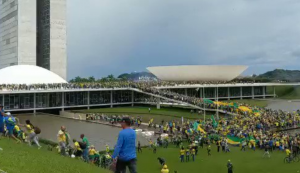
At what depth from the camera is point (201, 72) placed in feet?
181

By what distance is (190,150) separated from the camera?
1723 cm

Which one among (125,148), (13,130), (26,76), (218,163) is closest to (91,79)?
(26,76)

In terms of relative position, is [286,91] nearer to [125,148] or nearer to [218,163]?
[218,163]

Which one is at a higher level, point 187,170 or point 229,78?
point 229,78

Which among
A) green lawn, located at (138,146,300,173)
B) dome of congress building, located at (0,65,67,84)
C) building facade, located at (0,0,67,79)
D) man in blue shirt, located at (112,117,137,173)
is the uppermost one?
building facade, located at (0,0,67,79)

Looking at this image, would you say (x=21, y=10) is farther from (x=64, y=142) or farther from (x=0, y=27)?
(x=64, y=142)

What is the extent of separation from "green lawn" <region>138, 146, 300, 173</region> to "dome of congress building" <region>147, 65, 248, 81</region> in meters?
36.0

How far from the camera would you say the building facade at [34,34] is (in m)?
56.6

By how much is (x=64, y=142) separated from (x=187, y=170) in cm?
612

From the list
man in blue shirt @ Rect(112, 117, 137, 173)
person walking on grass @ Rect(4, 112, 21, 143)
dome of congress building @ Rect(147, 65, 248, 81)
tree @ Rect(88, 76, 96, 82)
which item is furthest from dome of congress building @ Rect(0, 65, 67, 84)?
tree @ Rect(88, 76, 96, 82)

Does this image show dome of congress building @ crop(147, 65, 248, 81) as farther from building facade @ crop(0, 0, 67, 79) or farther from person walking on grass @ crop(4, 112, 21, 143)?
person walking on grass @ crop(4, 112, 21, 143)

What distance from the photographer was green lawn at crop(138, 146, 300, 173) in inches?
587

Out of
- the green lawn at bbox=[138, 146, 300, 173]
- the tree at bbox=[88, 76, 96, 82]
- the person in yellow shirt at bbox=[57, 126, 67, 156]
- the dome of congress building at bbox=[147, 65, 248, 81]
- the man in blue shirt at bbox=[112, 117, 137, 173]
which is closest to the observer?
the man in blue shirt at bbox=[112, 117, 137, 173]

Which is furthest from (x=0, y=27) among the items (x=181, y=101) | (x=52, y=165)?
(x=52, y=165)
